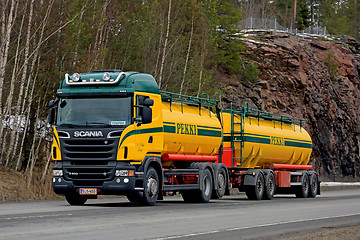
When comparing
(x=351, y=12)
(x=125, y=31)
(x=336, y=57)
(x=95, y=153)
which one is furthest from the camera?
(x=351, y=12)

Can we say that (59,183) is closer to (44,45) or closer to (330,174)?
(44,45)

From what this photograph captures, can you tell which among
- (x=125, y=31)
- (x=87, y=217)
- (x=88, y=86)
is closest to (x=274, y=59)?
(x=125, y=31)

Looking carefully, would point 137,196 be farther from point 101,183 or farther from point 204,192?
point 204,192

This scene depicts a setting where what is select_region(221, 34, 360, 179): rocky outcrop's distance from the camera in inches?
2440

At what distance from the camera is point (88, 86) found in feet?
68.1

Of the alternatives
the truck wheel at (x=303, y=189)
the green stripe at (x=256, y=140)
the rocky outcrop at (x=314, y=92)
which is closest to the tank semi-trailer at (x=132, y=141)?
the green stripe at (x=256, y=140)

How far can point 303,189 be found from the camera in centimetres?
3275

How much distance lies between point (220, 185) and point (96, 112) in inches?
279

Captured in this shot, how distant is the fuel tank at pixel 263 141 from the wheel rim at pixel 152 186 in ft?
22.1

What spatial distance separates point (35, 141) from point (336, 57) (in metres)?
50.9

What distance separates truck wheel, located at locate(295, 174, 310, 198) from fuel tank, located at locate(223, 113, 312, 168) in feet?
3.00

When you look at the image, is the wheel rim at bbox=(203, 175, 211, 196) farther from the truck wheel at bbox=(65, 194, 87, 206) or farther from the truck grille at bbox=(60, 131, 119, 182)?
the truck grille at bbox=(60, 131, 119, 182)

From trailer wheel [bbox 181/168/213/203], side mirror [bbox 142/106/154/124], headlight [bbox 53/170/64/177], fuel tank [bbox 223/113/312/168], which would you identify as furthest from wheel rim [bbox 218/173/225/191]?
headlight [bbox 53/170/64/177]

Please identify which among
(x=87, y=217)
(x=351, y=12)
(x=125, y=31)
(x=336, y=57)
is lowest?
(x=87, y=217)
